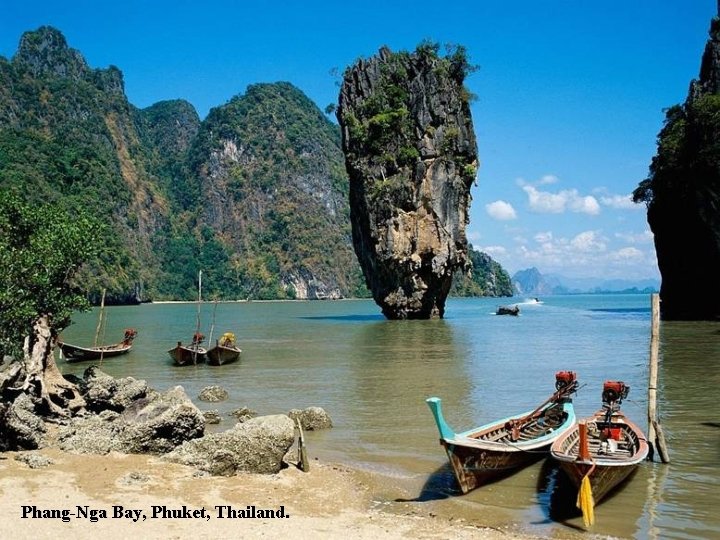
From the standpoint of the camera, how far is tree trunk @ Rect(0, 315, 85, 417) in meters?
12.6

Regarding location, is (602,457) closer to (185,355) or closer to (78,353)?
(185,355)

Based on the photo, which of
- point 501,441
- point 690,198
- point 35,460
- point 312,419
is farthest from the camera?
point 690,198

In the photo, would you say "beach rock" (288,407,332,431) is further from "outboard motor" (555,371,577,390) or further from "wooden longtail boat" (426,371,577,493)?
"outboard motor" (555,371,577,390)

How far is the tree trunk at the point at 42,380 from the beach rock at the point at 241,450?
4.11 metres

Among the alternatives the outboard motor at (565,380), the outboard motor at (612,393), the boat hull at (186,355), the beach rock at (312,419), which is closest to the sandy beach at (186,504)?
→ the beach rock at (312,419)

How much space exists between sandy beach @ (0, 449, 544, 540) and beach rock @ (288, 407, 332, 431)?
123 inches

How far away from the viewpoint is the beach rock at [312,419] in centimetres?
1316

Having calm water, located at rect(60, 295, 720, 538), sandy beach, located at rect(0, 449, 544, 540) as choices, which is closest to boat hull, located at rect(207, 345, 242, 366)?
calm water, located at rect(60, 295, 720, 538)

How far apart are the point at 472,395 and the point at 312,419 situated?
5.32 meters

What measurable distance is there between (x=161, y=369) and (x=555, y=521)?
18346 mm

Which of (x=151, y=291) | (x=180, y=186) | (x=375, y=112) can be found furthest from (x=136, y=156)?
(x=375, y=112)

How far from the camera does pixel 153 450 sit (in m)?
10.4

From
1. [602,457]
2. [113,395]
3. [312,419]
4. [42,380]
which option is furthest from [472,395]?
[42,380]

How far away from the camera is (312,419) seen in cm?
1325
